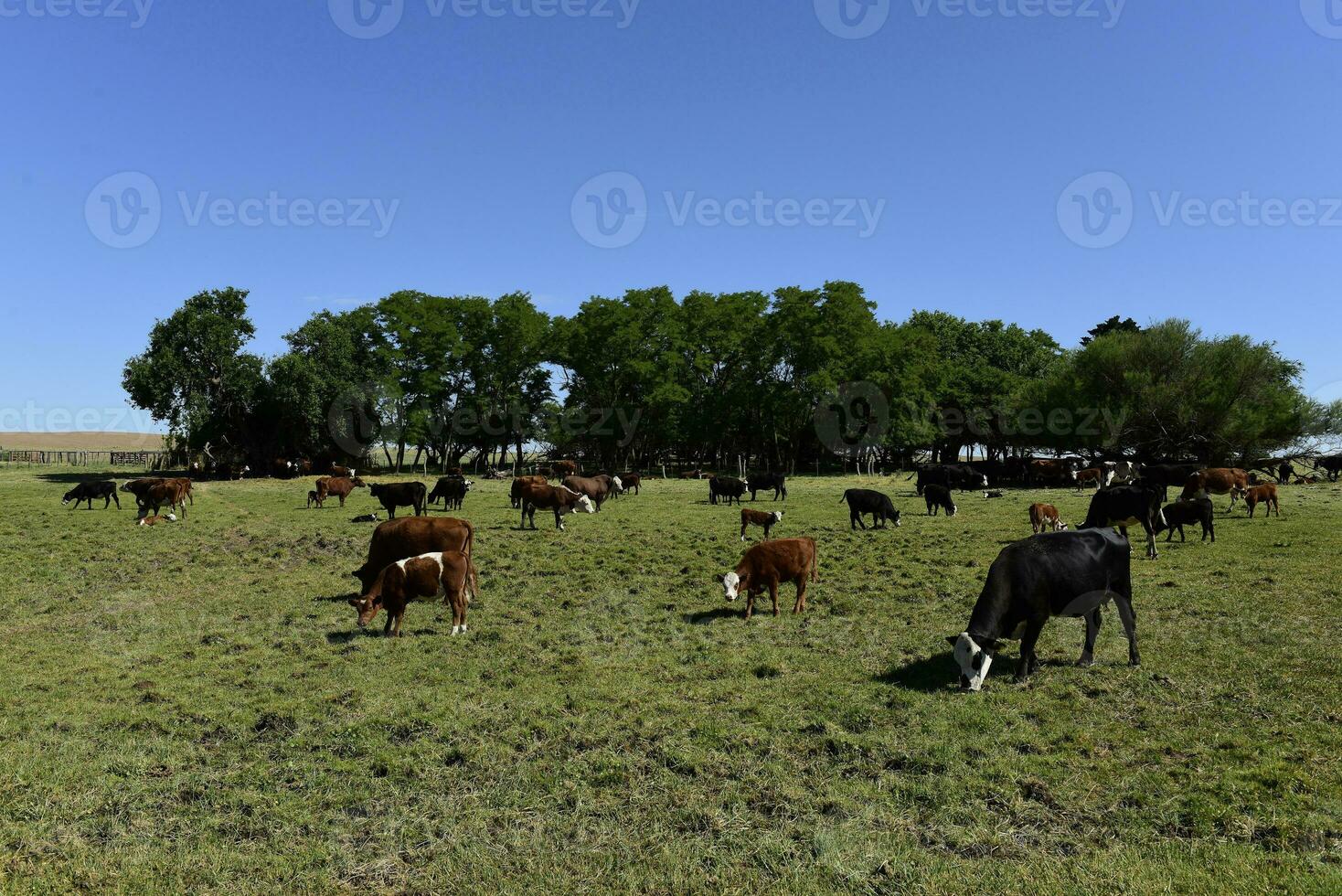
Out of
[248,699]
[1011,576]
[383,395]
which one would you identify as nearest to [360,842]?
[248,699]

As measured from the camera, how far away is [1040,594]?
9867mm

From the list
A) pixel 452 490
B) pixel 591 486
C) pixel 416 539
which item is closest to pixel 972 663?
pixel 416 539

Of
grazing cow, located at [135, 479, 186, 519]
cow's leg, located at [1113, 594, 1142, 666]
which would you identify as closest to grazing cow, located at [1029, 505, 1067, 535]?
cow's leg, located at [1113, 594, 1142, 666]

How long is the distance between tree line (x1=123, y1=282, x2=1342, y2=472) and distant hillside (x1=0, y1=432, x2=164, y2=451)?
114m

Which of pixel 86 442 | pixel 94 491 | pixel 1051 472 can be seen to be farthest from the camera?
pixel 86 442

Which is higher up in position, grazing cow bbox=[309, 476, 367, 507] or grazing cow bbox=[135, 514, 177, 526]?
grazing cow bbox=[309, 476, 367, 507]

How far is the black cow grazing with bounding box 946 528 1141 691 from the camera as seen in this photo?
31.4 feet

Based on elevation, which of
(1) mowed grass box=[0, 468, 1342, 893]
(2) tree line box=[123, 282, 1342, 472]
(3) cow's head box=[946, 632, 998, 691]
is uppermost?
(2) tree line box=[123, 282, 1342, 472]

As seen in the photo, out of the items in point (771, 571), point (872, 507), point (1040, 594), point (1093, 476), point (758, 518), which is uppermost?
point (1093, 476)

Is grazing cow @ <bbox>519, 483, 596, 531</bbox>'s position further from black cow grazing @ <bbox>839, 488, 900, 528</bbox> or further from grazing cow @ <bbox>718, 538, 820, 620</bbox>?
grazing cow @ <bbox>718, 538, 820, 620</bbox>

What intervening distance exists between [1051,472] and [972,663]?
41182mm

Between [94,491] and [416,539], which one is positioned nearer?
[416,539]

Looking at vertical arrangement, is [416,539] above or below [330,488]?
below

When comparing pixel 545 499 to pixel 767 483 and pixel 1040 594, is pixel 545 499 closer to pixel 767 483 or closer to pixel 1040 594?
pixel 767 483
